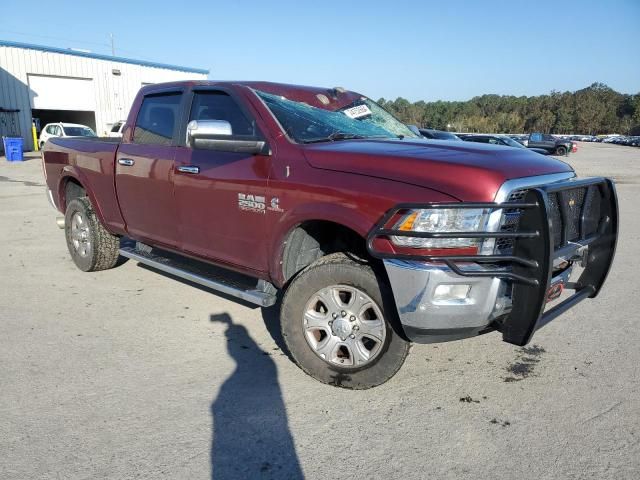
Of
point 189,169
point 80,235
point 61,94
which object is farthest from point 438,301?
point 61,94

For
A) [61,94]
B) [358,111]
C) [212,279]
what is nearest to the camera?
[212,279]

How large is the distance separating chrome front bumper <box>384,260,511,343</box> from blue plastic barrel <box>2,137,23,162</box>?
24.1 metres

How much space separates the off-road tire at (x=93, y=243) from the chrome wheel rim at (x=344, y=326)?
317 centimetres

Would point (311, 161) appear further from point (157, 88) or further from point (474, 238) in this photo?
point (157, 88)

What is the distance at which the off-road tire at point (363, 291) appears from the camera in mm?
3041

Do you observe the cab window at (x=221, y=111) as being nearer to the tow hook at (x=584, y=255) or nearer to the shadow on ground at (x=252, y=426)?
the shadow on ground at (x=252, y=426)

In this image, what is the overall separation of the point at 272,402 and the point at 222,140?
1.71 metres

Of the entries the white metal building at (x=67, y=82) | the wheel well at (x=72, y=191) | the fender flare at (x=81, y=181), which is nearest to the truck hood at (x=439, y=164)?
the fender flare at (x=81, y=181)

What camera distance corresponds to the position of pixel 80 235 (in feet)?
18.7

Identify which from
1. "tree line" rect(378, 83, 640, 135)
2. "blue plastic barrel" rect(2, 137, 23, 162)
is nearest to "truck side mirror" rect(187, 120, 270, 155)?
"blue plastic barrel" rect(2, 137, 23, 162)

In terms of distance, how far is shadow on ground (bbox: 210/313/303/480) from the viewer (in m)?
2.51

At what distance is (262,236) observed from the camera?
3.54m

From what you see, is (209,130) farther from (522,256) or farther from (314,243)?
(522,256)

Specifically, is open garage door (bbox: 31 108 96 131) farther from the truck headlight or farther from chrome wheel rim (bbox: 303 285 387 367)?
the truck headlight
